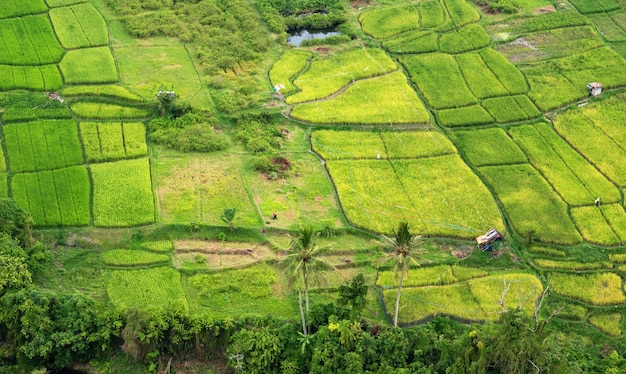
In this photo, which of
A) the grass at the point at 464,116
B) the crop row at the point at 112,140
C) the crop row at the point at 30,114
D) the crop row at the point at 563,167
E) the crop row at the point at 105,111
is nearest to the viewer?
the crop row at the point at 563,167

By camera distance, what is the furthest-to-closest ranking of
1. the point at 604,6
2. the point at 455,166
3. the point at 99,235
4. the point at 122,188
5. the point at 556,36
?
the point at 604,6 < the point at 556,36 < the point at 455,166 < the point at 122,188 < the point at 99,235

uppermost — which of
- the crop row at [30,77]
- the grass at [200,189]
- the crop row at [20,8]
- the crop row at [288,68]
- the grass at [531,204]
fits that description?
the crop row at [20,8]

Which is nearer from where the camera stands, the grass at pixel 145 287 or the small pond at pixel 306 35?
the grass at pixel 145 287

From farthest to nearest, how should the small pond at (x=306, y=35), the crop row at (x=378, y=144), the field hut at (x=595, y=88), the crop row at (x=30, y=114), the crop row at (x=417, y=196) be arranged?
the small pond at (x=306, y=35), the field hut at (x=595, y=88), the crop row at (x=30, y=114), the crop row at (x=378, y=144), the crop row at (x=417, y=196)

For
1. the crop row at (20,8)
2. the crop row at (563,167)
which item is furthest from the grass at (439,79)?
the crop row at (20,8)

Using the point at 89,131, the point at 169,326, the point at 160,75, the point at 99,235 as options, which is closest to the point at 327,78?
the point at 160,75

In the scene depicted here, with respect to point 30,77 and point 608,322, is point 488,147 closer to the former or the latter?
point 608,322

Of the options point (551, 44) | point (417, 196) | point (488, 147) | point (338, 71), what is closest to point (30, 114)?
point (338, 71)

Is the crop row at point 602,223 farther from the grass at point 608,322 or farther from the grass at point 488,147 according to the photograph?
the grass at point 488,147

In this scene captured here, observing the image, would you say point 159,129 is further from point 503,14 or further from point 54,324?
point 503,14
